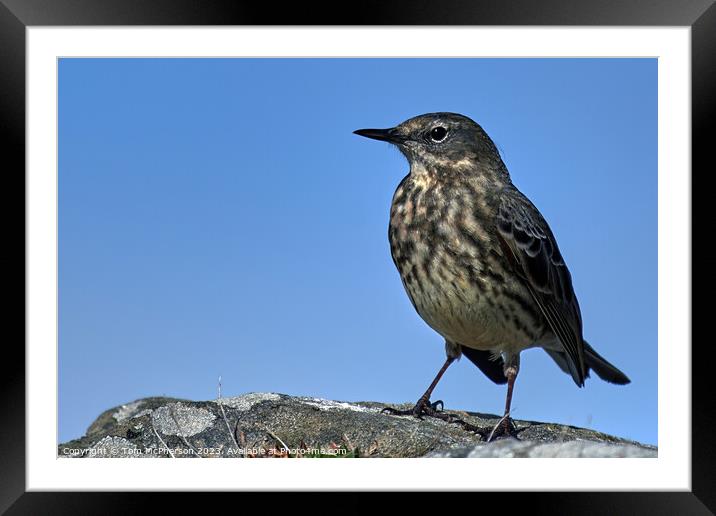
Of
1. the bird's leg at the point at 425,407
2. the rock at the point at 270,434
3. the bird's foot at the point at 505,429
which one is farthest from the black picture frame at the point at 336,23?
the bird's leg at the point at 425,407

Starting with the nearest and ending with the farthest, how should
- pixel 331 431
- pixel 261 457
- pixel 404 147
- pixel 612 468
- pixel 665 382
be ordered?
pixel 612 468 < pixel 665 382 < pixel 261 457 < pixel 331 431 < pixel 404 147

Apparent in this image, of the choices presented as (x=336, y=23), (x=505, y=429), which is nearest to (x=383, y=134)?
(x=336, y=23)

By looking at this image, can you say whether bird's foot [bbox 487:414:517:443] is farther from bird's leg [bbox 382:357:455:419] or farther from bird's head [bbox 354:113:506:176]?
bird's head [bbox 354:113:506:176]

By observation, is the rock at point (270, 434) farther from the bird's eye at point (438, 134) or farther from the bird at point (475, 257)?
the bird's eye at point (438, 134)

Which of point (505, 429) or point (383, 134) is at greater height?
point (383, 134)

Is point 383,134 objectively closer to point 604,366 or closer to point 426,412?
point 426,412

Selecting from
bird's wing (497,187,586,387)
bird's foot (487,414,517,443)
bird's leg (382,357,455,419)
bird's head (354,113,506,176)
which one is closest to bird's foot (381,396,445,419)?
bird's leg (382,357,455,419)

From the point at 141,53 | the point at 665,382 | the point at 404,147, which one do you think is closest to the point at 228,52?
the point at 141,53

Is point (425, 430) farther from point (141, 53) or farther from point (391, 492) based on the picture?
point (141, 53)
